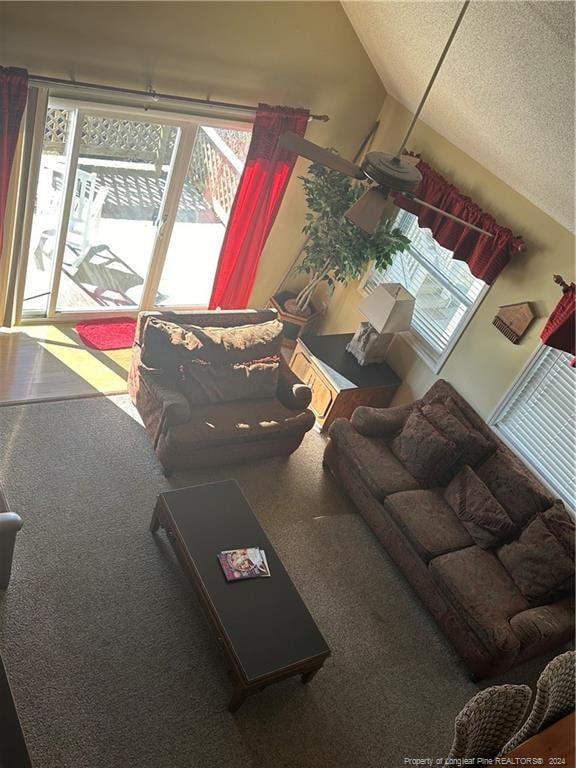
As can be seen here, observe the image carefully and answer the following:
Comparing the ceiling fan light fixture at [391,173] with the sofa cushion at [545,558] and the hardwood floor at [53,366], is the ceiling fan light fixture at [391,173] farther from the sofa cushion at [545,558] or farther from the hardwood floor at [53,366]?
the hardwood floor at [53,366]

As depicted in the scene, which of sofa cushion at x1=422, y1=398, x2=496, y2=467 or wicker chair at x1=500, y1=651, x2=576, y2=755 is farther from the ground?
wicker chair at x1=500, y1=651, x2=576, y2=755

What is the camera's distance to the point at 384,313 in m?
4.93

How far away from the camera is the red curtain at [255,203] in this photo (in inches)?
198

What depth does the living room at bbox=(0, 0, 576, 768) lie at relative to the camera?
3295 mm

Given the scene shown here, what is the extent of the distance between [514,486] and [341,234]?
7.55ft

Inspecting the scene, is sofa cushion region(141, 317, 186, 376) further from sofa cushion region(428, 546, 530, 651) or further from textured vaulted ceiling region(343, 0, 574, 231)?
textured vaulted ceiling region(343, 0, 574, 231)

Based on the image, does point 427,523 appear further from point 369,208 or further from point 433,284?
point 369,208

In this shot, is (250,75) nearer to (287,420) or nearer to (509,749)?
(287,420)

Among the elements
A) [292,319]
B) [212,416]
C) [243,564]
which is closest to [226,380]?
[212,416]

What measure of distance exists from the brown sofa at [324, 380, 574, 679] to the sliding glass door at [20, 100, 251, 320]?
2.17m

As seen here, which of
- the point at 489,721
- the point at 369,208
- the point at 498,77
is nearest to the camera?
the point at 489,721

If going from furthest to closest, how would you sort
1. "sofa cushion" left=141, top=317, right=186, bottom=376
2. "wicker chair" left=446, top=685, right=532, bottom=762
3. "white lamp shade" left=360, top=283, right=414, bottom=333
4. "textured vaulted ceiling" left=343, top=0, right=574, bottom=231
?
"white lamp shade" left=360, top=283, right=414, bottom=333, "sofa cushion" left=141, top=317, right=186, bottom=376, "textured vaulted ceiling" left=343, top=0, right=574, bottom=231, "wicker chair" left=446, top=685, right=532, bottom=762

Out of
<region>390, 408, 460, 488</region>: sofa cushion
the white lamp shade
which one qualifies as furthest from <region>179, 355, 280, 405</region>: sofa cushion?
<region>390, 408, 460, 488</region>: sofa cushion

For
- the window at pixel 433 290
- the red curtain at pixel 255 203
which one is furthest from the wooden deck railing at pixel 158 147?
the window at pixel 433 290
